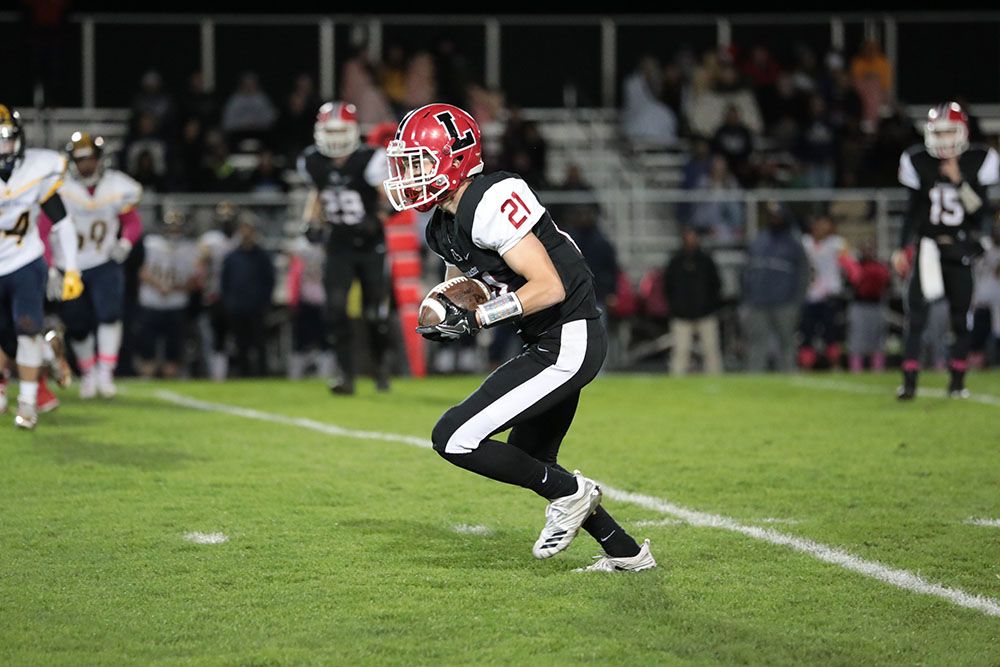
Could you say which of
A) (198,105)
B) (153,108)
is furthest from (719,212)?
(153,108)

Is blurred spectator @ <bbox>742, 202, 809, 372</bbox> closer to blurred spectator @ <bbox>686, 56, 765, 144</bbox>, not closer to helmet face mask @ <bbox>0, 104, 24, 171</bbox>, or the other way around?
blurred spectator @ <bbox>686, 56, 765, 144</bbox>

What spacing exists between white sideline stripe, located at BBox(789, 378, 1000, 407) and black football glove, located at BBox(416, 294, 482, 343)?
6417mm

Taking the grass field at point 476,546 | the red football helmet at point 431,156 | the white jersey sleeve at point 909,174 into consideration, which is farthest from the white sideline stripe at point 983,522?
the white jersey sleeve at point 909,174

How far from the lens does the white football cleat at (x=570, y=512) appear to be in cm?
456

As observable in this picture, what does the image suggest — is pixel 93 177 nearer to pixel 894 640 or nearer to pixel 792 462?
pixel 792 462

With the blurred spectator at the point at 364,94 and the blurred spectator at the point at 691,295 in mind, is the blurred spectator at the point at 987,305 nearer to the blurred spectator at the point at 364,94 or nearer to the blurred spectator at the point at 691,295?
→ the blurred spectator at the point at 691,295

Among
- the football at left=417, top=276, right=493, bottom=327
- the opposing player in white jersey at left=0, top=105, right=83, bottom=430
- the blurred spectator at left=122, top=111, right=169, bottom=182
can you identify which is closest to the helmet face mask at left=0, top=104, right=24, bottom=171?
the opposing player in white jersey at left=0, top=105, right=83, bottom=430

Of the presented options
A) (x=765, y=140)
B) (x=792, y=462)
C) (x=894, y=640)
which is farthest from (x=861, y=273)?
(x=894, y=640)

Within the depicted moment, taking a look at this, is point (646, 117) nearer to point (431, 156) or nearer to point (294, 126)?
point (294, 126)

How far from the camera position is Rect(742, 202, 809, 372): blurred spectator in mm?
13797

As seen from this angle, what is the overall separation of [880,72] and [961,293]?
32.1 ft

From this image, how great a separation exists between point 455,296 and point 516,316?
23cm

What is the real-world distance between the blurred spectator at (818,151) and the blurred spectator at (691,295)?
3.51 m

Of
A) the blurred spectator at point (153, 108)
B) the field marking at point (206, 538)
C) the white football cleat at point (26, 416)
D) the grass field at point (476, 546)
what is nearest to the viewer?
the grass field at point (476, 546)
